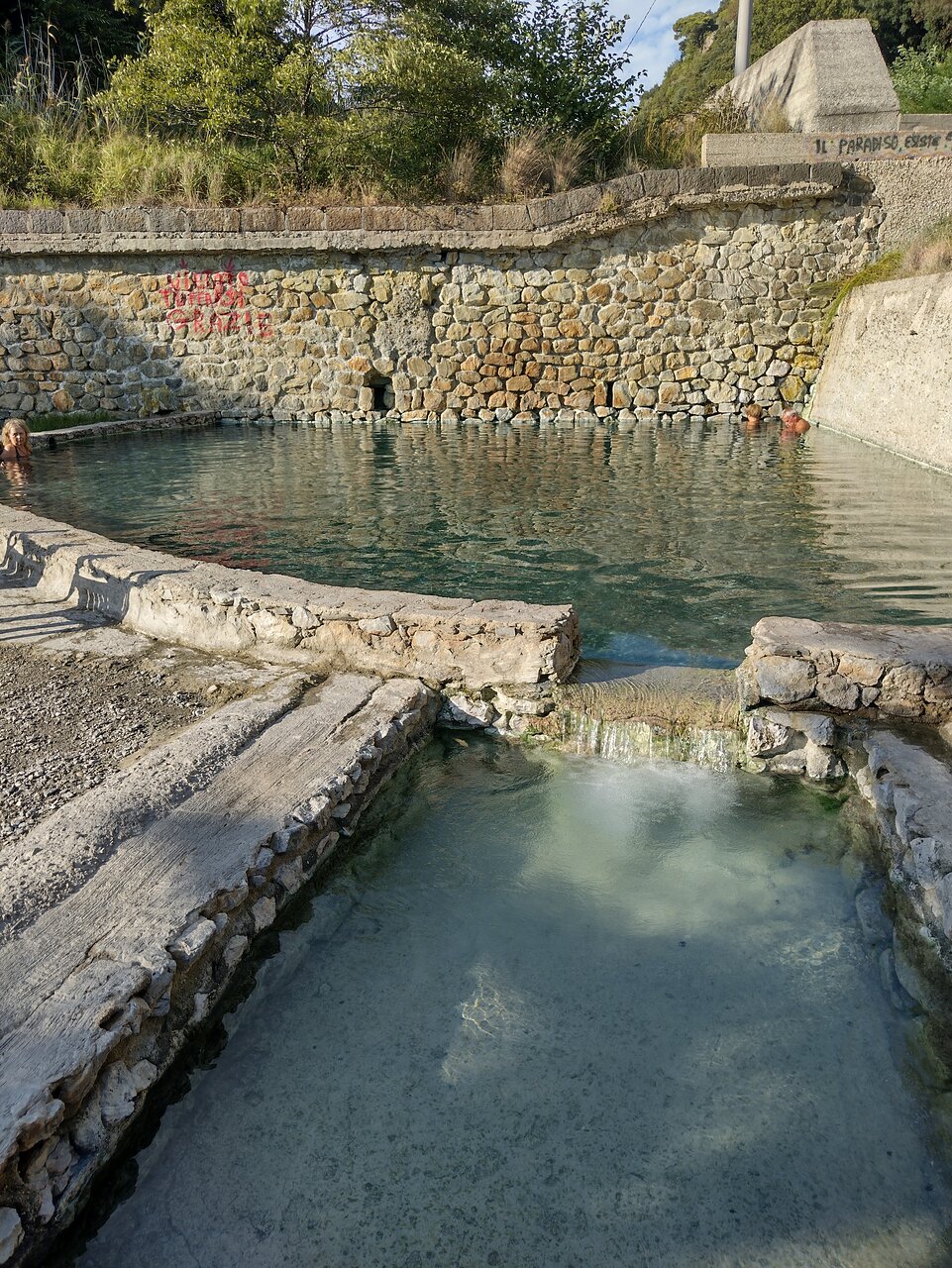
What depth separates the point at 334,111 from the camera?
14867mm

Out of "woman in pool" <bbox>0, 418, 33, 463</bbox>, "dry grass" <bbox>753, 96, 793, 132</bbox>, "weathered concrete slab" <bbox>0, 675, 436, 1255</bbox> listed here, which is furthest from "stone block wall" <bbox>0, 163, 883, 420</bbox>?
"weathered concrete slab" <bbox>0, 675, 436, 1255</bbox>

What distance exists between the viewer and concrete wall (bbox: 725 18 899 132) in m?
13.1

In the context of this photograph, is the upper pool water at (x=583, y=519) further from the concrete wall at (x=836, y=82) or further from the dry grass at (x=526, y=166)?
the concrete wall at (x=836, y=82)

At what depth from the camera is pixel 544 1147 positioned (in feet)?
7.00

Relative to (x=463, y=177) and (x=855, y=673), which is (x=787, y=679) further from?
(x=463, y=177)

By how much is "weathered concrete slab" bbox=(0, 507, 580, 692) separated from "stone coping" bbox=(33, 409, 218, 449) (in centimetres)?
783

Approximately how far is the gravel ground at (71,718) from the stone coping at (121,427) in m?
8.55

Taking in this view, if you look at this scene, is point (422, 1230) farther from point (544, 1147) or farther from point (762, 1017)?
point (762, 1017)

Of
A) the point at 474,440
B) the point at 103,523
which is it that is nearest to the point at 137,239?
the point at 474,440

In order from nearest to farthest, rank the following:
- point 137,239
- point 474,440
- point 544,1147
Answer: point 544,1147, point 474,440, point 137,239

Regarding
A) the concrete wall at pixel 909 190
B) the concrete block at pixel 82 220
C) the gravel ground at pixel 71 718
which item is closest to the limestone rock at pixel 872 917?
the gravel ground at pixel 71 718

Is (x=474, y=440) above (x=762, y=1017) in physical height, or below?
above

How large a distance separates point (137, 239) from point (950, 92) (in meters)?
14.2

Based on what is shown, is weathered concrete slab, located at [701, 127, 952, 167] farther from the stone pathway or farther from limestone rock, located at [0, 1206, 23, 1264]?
limestone rock, located at [0, 1206, 23, 1264]
